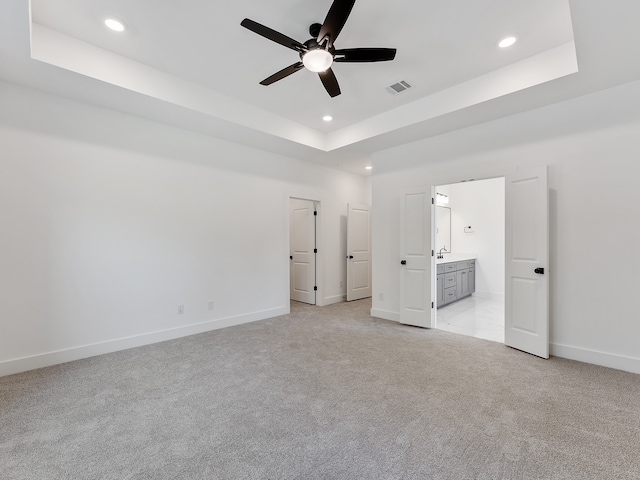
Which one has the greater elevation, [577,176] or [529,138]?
[529,138]

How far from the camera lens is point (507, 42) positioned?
271 centimetres

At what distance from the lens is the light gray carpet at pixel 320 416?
1.67m

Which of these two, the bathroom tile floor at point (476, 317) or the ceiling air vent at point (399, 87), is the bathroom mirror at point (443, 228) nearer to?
the bathroom tile floor at point (476, 317)

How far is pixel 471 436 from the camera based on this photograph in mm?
1918

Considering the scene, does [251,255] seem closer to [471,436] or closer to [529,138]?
[471,436]

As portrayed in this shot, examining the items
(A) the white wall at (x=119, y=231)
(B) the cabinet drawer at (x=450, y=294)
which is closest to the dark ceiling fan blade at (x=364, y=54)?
(A) the white wall at (x=119, y=231)

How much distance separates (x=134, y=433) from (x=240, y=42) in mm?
3301

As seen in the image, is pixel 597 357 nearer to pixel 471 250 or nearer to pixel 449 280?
pixel 449 280

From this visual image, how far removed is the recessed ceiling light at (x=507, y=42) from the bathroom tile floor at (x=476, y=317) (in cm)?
331

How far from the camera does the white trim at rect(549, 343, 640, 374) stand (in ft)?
9.37

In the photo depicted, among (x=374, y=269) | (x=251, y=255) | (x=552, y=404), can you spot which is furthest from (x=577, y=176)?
(x=251, y=255)

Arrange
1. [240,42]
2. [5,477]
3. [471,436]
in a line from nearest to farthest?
[5,477] → [471,436] → [240,42]

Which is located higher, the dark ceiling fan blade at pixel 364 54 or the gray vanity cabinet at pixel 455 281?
the dark ceiling fan blade at pixel 364 54

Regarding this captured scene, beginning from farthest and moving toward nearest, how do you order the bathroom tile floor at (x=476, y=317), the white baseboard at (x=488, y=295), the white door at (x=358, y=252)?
the white baseboard at (x=488, y=295)
the white door at (x=358, y=252)
the bathroom tile floor at (x=476, y=317)
